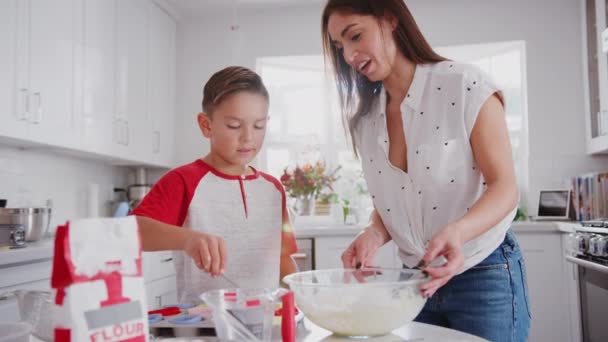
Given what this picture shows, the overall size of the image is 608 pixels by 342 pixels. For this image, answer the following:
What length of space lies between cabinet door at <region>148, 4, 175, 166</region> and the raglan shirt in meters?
2.44

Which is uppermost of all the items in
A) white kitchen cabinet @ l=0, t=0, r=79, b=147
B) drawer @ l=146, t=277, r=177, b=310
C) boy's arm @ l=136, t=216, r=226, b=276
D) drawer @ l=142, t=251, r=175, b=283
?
white kitchen cabinet @ l=0, t=0, r=79, b=147

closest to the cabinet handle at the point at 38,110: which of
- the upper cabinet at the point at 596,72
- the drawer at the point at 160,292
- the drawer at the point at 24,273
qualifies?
the drawer at the point at 24,273

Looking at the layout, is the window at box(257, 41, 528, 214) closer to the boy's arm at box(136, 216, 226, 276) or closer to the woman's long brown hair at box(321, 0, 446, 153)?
the woman's long brown hair at box(321, 0, 446, 153)

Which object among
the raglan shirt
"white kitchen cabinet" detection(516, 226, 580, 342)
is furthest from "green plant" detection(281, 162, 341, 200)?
the raglan shirt

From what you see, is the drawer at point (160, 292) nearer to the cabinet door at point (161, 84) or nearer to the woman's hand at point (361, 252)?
the cabinet door at point (161, 84)

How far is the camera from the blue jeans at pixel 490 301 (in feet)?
3.36

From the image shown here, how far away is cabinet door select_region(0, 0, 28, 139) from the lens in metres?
2.12

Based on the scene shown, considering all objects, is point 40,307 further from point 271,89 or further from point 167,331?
point 271,89

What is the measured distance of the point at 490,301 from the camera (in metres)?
1.04

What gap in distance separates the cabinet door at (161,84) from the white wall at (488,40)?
0.31 ft

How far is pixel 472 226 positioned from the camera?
84cm

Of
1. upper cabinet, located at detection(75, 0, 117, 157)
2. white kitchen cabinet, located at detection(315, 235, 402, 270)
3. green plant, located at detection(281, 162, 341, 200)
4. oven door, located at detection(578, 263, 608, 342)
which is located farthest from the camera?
green plant, located at detection(281, 162, 341, 200)

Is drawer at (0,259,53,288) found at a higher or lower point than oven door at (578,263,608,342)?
higher

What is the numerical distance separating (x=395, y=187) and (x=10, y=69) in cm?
184
